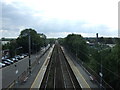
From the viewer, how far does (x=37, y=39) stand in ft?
241

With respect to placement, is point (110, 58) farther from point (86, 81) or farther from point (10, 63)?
point (10, 63)

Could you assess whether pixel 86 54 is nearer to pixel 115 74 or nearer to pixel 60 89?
pixel 60 89

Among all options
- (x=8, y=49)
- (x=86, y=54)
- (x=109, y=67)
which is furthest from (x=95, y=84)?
(x=8, y=49)

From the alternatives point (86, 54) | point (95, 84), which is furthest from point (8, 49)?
point (95, 84)

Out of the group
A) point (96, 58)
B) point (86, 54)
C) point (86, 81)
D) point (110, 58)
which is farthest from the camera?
point (86, 54)

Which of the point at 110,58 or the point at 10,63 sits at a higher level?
the point at 110,58

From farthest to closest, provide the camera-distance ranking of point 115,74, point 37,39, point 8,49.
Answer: point 37,39, point 8,49, point 115,74

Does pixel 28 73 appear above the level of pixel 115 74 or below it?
below

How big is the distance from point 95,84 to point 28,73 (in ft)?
33.3

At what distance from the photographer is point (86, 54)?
166ft

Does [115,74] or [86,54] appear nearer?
[115,74]

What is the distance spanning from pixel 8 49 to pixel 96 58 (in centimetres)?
3830

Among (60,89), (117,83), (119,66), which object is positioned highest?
(119,66)

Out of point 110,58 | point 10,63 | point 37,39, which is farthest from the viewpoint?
point 37,39
